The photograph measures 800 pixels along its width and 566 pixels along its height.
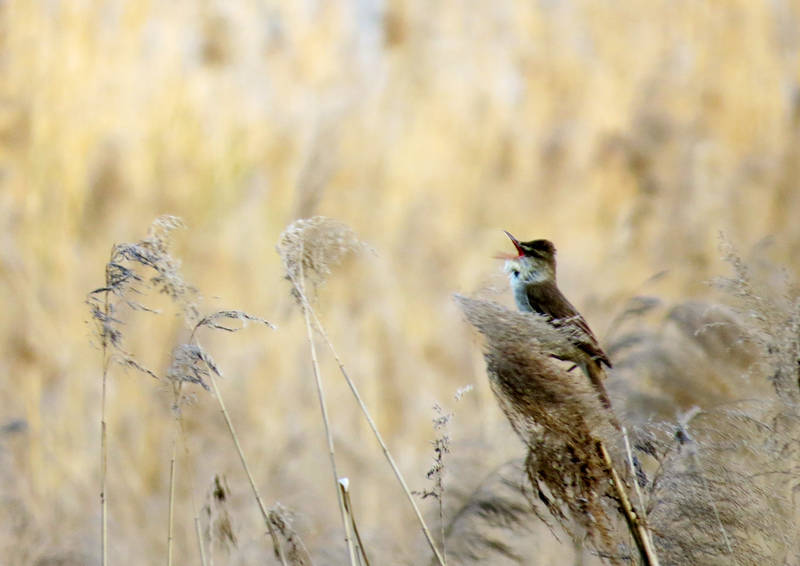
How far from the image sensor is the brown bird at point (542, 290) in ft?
3.23

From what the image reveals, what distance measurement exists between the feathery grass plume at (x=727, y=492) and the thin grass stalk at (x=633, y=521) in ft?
0.36

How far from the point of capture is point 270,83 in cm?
320

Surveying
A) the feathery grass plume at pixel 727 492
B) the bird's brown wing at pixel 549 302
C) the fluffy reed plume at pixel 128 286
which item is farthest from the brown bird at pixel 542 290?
the fluffy reed plume at pixel 128 286

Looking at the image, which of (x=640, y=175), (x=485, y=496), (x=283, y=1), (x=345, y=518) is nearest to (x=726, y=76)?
(x=640, y=175)

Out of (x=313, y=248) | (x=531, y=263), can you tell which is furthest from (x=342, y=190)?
(x=313, y=248)

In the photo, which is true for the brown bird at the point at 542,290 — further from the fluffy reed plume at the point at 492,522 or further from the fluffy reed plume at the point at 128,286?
the fluffy reed plume at the point at 128,286

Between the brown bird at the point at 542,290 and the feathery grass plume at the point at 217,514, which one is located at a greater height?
the brown bird at the point at 542,290

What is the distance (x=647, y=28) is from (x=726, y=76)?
358 mm

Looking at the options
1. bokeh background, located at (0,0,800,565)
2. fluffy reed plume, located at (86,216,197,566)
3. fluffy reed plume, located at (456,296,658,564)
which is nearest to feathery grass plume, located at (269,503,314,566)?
fluffy reed plume, located at (86,216,197,566)

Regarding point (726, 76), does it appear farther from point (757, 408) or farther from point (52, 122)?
point (757, 408)

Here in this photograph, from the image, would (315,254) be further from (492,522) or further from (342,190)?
(342,190)

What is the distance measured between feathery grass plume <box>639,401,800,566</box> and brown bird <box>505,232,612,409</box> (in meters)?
0.10

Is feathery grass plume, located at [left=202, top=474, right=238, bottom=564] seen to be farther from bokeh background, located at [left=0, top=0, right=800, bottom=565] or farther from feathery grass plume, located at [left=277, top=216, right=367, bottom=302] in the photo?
bokeh background, located at [left=0, top=0, right=800, bottom=565]

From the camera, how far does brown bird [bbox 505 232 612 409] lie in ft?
3.23
